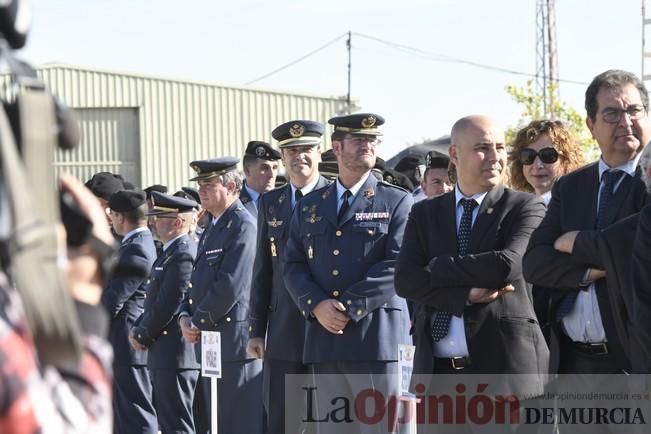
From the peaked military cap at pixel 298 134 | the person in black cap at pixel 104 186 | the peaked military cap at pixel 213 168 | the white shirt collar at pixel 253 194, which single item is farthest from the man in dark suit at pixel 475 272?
the person in black cap at pixel 104 186

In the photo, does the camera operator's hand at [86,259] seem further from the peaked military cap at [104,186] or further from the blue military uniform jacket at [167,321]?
the peaked military cap at [104,186]

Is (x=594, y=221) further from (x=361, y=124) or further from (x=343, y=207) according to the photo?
(x=361, y=124)

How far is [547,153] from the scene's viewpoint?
21.5 ft

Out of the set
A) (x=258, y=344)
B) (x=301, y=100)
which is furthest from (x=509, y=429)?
(x=301, y=100)

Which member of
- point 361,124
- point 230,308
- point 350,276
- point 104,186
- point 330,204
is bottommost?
point 230,308

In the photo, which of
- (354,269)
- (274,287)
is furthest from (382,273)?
(274,287)

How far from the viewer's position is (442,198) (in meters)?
5.64

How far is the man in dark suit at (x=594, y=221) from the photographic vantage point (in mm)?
4789

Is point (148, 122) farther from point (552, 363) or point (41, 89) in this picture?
point (41, 89)

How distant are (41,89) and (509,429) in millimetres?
3970

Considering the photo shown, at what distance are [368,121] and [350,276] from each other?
1.10m

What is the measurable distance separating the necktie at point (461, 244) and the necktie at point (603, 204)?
1.88ft

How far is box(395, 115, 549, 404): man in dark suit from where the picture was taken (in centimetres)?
521

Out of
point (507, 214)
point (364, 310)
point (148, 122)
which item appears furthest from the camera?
point (148, 122)
